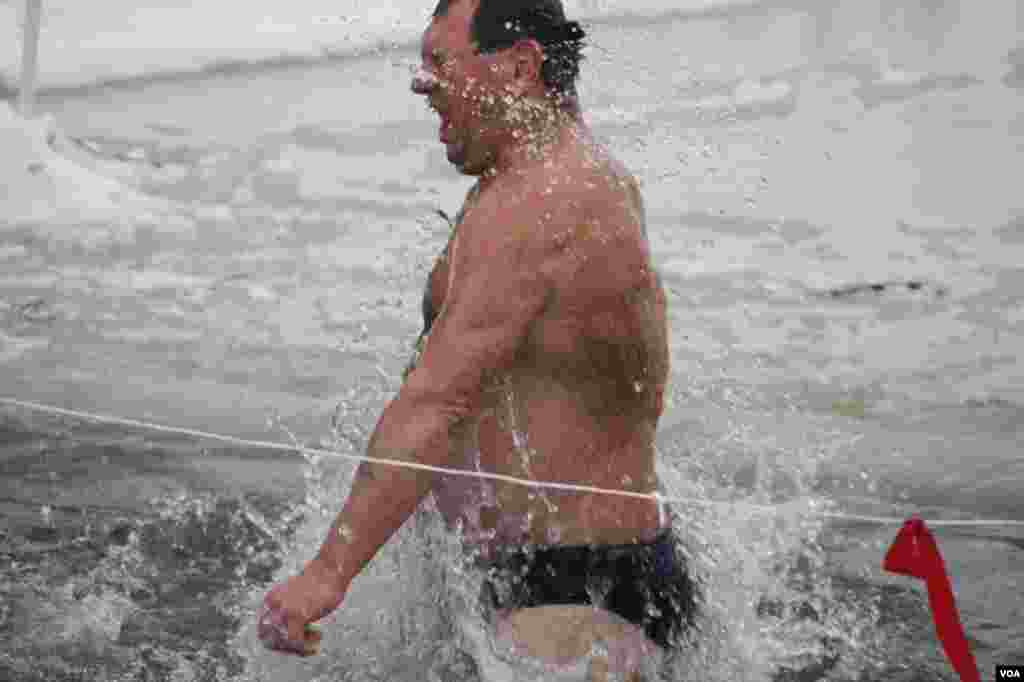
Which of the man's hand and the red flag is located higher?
the red flag

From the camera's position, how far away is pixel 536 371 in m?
2.96

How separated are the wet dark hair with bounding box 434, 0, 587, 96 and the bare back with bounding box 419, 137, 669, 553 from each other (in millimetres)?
148

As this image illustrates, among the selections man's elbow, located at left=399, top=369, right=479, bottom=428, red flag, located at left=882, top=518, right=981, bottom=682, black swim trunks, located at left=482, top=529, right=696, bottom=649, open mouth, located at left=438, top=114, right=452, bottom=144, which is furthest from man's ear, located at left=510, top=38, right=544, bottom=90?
red flag, located at left=882, top=518, right=981, bottom=682

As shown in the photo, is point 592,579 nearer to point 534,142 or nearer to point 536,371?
point 536,371

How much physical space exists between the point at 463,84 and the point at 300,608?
93 centimetres

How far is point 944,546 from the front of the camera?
471cm

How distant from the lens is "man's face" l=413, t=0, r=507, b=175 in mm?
3010

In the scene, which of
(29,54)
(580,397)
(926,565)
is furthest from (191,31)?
(926,565)

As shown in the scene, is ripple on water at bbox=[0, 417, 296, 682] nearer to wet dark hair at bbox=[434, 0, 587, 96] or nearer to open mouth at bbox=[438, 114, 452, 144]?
open mouth at bbox=[438, 114, 452, 144]

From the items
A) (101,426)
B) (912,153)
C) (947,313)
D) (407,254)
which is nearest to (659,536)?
(101,426)

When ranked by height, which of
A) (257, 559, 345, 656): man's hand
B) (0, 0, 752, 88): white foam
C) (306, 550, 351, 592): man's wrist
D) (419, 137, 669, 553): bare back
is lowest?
(0, 0, 752, 88): white foam

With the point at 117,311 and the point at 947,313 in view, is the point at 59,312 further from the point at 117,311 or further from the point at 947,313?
the point at 947,313

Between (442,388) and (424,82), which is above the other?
(424,82)

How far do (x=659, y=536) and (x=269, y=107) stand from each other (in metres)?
7.20
